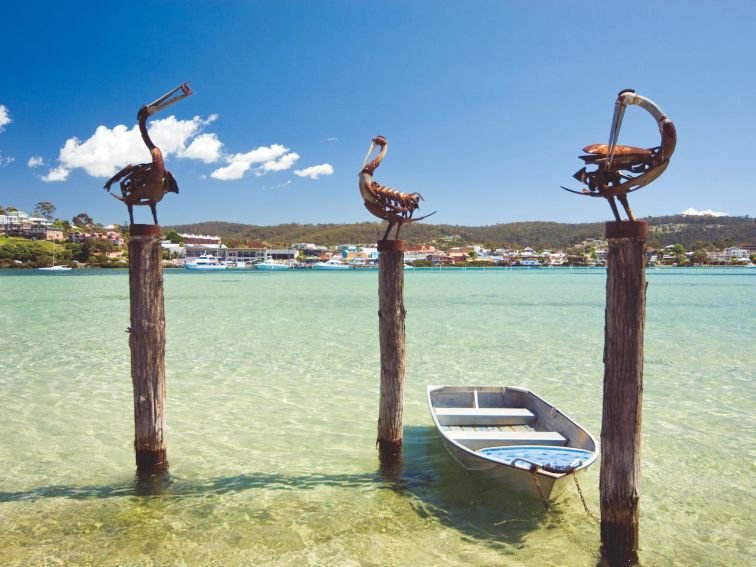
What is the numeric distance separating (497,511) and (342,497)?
5.16 feet

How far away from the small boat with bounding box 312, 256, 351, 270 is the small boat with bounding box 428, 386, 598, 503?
14638 cm

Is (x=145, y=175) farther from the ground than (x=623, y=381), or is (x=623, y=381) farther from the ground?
(x=145, y=175)

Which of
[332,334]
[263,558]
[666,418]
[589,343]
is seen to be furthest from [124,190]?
[589,343]

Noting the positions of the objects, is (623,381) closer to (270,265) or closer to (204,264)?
(204,264)

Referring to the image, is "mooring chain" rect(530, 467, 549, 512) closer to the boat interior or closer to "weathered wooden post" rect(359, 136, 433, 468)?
the boat interior

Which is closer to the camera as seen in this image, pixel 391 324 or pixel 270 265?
pixel 391 324

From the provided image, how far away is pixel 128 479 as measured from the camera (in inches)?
236

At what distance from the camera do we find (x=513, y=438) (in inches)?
228

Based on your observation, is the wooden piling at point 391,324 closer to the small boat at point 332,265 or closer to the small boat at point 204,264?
the small boat at point 204,264

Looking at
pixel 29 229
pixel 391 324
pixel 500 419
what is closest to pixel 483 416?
pixel 500 419

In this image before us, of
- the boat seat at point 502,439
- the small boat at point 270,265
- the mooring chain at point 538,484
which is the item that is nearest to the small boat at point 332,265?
the small boat at point 270,265

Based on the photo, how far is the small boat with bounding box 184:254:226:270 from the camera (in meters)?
133

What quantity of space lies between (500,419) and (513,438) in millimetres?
1170

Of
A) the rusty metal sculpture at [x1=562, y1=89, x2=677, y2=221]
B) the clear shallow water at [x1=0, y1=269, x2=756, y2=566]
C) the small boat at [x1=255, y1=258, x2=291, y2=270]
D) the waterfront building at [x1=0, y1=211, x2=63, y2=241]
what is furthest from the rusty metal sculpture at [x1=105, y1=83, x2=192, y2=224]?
the waterfront building at [x1=0, y1=211, x2=63, y2=241]
